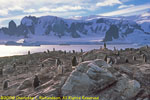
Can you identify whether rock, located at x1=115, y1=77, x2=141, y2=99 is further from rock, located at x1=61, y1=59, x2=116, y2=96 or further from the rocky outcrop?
rock, located at x1=61, y1=59, x2=116, y2=96

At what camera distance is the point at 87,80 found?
47.9 feet

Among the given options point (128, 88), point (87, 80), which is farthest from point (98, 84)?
point (128, 88)

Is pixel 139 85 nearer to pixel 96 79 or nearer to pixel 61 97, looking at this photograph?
pixel 96 79

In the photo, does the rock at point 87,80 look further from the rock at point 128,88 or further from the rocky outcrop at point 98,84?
the rock at point 128,88

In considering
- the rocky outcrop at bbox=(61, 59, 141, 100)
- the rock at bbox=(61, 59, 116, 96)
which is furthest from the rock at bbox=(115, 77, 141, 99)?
the rock at bbox=(61, 59, 116, 96)

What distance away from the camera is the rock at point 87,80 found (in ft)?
46.9

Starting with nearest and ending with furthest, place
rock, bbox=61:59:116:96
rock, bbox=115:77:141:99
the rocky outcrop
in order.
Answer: rock, bbox=115:77:141:99 < the rocky outcrop < rock, bbox=61:59:116:96

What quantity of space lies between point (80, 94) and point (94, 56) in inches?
904

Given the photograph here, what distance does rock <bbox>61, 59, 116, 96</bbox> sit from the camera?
14297mm

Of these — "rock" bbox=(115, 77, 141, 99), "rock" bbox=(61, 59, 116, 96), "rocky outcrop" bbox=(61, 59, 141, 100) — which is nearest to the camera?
"rock" bbox=(115, 77, 141, 99)

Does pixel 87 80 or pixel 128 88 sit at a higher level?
pixel 87 80

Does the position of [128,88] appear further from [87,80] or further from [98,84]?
[87,80]

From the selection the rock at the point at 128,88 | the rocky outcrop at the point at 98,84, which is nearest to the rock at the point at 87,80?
the rocky outcrop at the point at 98,84

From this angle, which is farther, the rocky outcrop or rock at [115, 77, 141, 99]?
the rocky outcrop
